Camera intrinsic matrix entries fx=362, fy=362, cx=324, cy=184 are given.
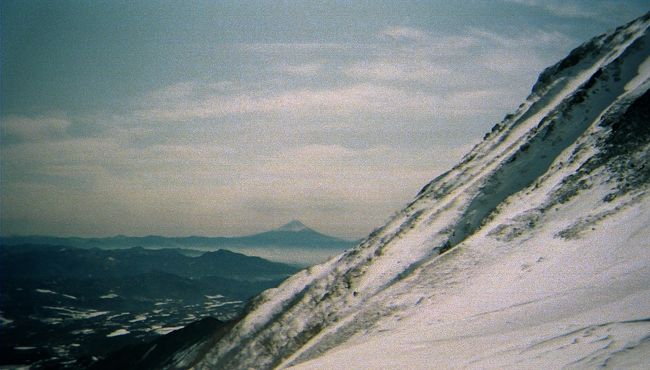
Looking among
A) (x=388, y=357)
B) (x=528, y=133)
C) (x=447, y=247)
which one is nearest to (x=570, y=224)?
(x=447, y=247)

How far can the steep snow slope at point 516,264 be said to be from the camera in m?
13.8

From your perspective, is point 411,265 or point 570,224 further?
point 411,265

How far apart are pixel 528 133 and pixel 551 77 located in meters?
23.6

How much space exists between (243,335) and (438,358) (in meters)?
54.2

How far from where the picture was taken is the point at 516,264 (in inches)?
1089

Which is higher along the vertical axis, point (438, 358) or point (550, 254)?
point (550, 254)

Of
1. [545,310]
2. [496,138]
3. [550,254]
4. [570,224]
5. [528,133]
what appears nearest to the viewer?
[545,310]

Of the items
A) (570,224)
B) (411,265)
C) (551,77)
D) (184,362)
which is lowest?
(184,362)

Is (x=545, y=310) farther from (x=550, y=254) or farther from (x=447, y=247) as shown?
(x=447, y=247)

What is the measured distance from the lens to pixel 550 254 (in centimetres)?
2667

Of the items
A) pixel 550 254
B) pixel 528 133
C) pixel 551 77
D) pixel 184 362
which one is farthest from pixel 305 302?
pixel 551 77

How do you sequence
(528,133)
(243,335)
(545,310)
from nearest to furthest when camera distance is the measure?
(545,310) → (528,133) → (243,335)

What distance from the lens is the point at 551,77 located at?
70875mm

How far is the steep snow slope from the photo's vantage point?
45.4 feet
